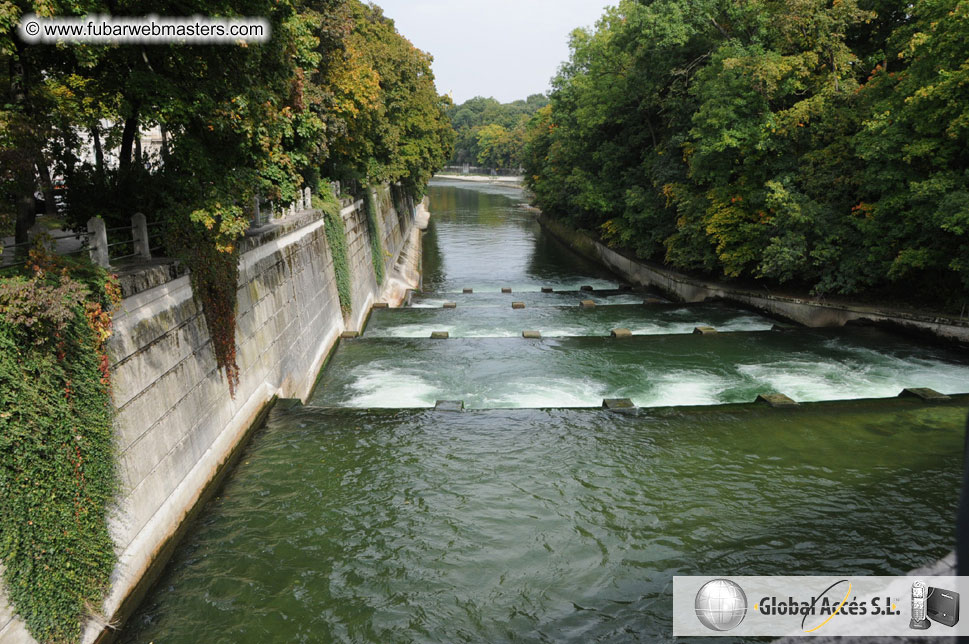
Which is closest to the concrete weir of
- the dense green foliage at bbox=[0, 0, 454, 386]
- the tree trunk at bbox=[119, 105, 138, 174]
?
the dense green foliage at bbox=[0, 0, 454, 386]

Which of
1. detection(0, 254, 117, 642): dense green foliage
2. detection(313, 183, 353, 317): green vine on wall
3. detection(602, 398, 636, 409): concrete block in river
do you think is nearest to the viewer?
detection(0, 254, 117, 642): dense green foliage

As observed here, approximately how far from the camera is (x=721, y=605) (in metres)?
8.34

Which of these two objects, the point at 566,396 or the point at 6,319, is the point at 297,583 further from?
Answer: the point at 566,396

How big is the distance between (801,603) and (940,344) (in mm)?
15861

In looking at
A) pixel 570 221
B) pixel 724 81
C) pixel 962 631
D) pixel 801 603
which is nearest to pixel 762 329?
pixel 724 81

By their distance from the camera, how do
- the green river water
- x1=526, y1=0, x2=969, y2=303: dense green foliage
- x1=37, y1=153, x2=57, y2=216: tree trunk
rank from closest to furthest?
the green river water → x1=37, y1=153, x2=57, y2=216: tree trunk → x1=526, y1=0, x2=969, y2=303: dense green foliage

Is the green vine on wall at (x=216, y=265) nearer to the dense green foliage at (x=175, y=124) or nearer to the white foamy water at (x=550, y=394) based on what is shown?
the dense green foliage at (x=175, y=124)

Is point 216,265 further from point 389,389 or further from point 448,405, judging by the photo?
point 389,389

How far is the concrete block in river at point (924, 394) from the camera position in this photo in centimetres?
1468

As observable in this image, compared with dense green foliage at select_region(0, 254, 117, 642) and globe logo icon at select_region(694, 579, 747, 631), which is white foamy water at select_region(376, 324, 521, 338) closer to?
globe logo icon at select_region(694, 579, 747, 631)

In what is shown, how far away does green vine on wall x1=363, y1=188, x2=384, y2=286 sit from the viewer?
31047mm

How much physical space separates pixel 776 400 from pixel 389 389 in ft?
31.7

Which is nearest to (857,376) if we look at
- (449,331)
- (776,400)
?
(776,400)

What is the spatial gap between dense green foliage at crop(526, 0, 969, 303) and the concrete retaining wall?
0.82 metres
